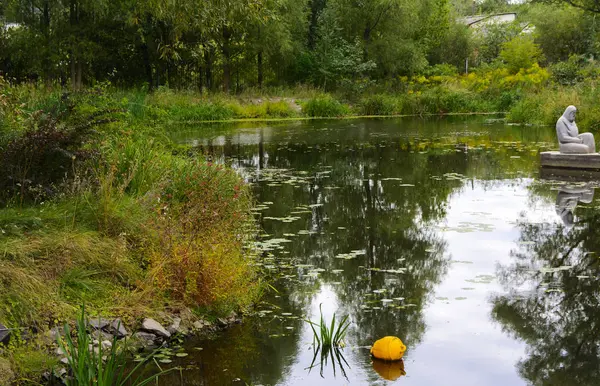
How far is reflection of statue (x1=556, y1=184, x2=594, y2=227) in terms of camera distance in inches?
439

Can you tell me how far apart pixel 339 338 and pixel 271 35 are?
123 ft

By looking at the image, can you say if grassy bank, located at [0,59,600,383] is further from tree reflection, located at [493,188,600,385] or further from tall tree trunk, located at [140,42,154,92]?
tall tree trunk, located at [140,42,154,92]

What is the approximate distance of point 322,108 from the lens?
3831 centimetres

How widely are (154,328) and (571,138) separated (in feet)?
43.0

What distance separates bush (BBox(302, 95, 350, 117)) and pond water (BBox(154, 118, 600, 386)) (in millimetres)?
21634

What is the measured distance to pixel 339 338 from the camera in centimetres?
611

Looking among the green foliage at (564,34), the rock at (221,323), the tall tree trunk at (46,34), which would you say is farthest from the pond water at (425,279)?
the green foliage at (564,34)

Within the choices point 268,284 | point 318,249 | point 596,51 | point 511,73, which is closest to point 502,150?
point 318,249

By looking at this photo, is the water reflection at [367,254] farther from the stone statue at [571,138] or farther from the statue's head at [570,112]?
the statue's head at [570,112]

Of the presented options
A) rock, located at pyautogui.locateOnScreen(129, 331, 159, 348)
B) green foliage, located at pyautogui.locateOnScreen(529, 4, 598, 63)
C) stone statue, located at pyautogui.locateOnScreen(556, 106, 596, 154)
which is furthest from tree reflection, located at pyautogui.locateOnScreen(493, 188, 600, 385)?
green foliage, located at pyautogui.locateOnScreen(529, 4, 598, 63)

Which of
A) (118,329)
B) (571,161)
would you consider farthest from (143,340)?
(571,161)

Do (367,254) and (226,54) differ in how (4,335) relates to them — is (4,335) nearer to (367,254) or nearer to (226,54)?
(367,254)

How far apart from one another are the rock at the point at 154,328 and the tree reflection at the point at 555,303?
10.1 ft

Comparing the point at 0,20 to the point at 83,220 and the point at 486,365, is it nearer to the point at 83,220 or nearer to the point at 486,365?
the point at 83,220
